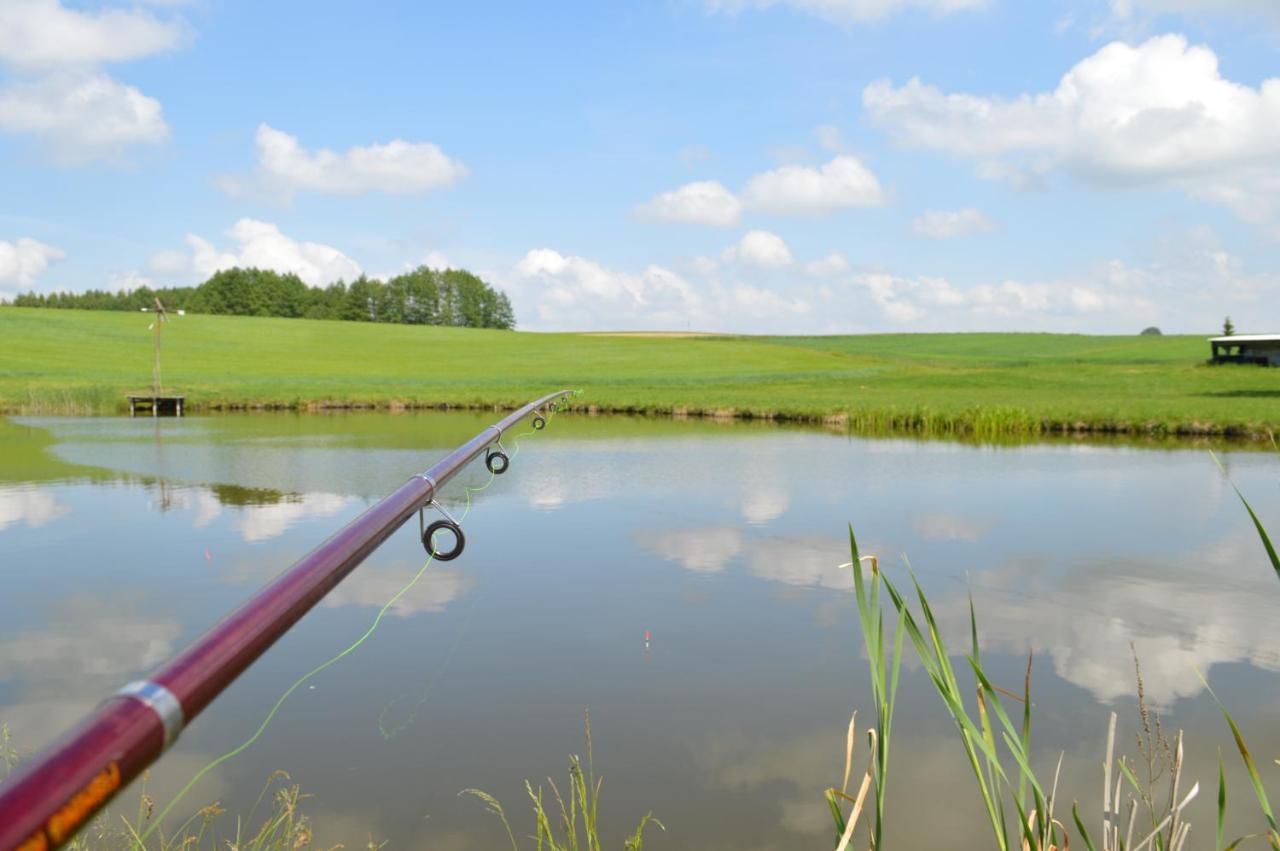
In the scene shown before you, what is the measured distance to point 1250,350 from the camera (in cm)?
4988

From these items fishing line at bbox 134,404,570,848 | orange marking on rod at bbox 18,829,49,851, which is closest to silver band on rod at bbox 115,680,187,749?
orange marking on rod at bbox 18,829,49,851

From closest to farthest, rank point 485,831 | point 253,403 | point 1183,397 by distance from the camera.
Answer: point 485,831, point 1183,397, point 253,403

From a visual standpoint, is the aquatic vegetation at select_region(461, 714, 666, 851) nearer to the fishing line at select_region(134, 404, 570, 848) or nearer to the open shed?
the fishing line at select_region(134, 404, 570, 848)

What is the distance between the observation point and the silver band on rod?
923 millimetres

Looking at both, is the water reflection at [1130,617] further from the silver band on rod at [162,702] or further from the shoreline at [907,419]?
the shoreline at [907,419]

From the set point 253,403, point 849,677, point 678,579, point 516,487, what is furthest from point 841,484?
point 253,403

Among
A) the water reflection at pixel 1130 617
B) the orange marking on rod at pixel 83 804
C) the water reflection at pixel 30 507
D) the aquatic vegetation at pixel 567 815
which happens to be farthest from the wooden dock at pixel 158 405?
the orange marking on rod at pixel 83 804

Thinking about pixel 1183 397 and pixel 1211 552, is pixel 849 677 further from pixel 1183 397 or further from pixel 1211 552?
pixel 1183 397

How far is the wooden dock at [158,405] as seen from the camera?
34.1m

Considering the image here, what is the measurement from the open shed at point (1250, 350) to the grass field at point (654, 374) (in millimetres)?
1514

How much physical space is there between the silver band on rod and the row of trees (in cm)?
11064

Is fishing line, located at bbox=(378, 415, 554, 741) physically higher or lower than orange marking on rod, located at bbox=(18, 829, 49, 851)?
lower

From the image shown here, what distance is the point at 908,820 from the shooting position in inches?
168

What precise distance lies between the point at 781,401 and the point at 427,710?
28653 millimetres
